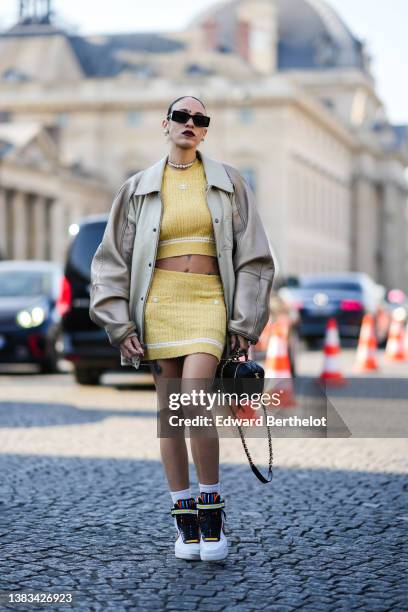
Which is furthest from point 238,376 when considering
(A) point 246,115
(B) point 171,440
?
(A) point 246,115

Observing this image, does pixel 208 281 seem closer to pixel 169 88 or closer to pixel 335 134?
pixel 169 88

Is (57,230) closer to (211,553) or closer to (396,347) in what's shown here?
(396,347)

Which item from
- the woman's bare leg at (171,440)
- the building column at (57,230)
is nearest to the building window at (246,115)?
the building column at (57,230)

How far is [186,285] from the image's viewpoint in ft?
18.4

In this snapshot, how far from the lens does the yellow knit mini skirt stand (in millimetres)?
5543

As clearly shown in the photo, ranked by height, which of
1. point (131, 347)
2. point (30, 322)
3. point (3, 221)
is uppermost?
point (3, 221)

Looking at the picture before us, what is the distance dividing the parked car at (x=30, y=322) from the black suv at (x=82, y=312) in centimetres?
285

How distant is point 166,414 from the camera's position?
18.6ft

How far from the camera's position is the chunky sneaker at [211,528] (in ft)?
18.2

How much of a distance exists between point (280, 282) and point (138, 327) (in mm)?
12345

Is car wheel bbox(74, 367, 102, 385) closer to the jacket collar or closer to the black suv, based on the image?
the black suv

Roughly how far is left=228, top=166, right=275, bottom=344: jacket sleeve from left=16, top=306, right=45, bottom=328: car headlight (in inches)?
482

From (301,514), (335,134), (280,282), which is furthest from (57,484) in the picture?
(335,134)

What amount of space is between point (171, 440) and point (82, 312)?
904 centimetres
